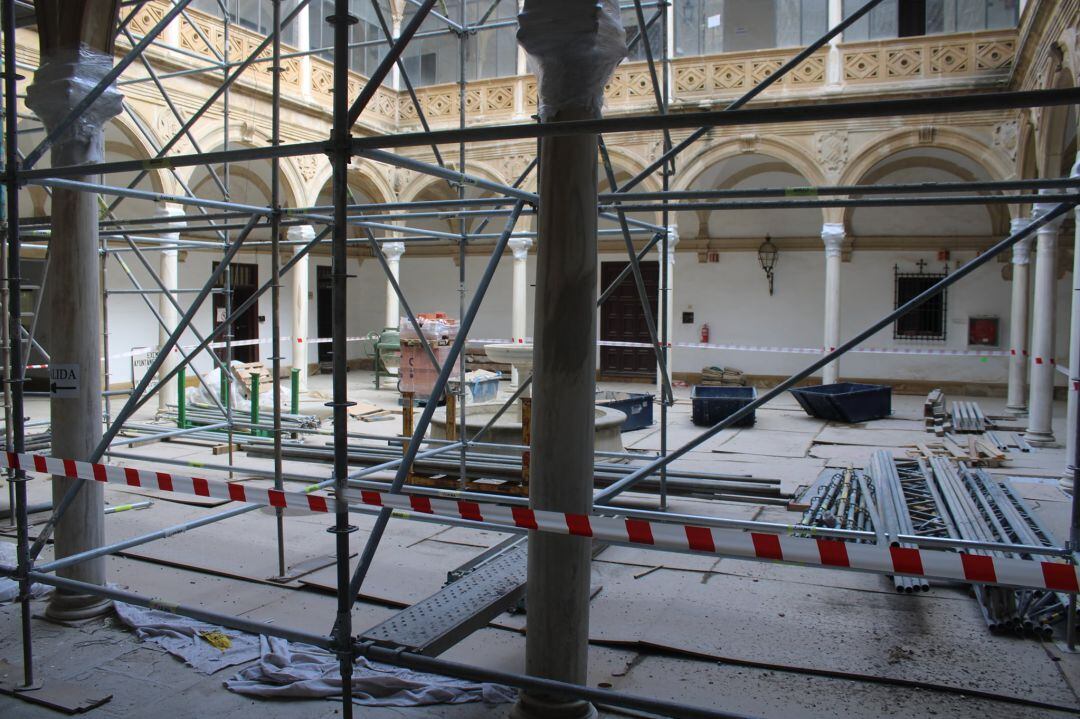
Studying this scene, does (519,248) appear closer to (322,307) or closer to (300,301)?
(300,301)

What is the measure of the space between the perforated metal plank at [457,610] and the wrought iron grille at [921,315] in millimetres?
14043

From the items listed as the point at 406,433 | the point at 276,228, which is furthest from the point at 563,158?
the point at 406,433

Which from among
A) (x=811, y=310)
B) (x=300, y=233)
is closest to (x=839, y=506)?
(x=300, y=233)

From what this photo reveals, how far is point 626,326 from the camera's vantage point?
1927 cm

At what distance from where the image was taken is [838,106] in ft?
8.27

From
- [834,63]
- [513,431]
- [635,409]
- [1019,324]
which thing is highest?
[834,63]

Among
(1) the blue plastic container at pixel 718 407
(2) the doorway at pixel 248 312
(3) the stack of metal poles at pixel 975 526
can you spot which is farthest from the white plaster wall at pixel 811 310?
(2) the doorway at pixel 248 312

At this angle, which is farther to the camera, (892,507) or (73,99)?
(892,507)

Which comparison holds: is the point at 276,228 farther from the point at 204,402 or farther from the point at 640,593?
the point at 204,402

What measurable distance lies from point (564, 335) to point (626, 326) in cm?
1604

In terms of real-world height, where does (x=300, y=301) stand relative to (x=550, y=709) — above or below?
above

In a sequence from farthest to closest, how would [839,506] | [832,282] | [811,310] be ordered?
[811,310] → [832,282] → [839,506]

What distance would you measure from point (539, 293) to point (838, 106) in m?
1.37

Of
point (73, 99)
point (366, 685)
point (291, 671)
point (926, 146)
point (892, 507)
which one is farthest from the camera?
point (926, 146)
